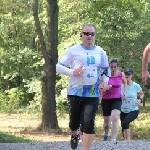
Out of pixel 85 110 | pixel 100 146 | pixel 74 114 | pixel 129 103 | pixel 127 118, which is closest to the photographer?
pixel 85 110

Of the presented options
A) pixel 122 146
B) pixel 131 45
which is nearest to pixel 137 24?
pixel 131 45

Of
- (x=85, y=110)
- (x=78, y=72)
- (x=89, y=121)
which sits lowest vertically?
(x=89, y=121)

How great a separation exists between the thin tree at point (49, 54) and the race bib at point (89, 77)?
8766 mm

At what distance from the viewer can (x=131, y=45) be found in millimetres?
29141

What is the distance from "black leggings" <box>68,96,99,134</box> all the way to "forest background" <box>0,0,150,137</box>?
555 inches

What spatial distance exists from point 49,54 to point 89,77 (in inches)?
353

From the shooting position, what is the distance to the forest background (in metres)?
24.9

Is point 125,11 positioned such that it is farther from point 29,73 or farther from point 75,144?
point 75,144

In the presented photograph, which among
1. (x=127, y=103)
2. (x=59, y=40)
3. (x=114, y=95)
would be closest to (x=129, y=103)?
(x=127, y=103)

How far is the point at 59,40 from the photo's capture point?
26.0 meters

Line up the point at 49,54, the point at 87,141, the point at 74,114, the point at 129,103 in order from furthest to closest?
the point at 49,54 < the point at 129,103 < the point at 74,114 < the point at 87,141

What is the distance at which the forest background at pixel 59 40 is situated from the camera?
2491cm

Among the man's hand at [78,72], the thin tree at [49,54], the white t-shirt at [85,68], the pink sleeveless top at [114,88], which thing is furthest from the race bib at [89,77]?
the thin tree at [49,54]

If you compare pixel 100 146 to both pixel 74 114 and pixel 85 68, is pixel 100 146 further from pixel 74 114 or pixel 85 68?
pixel 85 68
